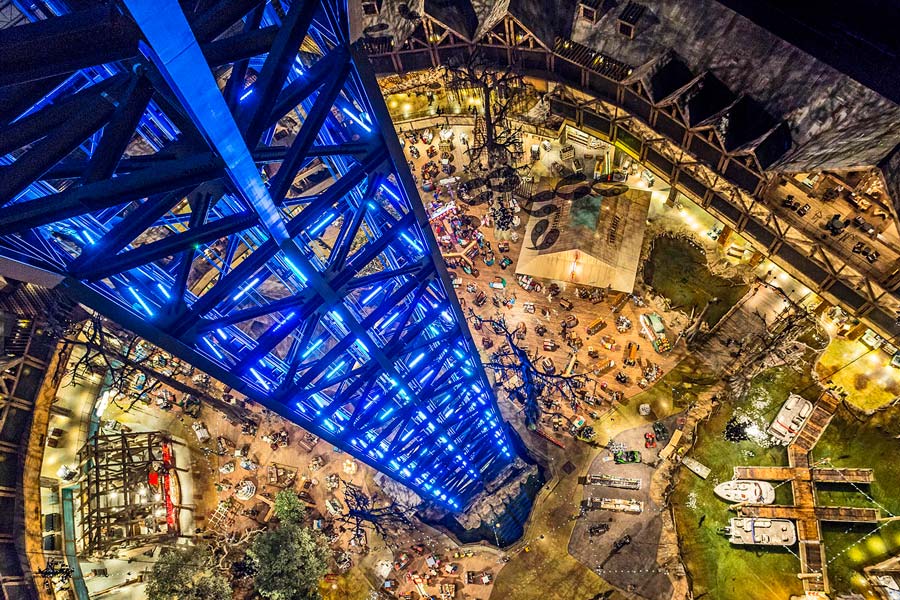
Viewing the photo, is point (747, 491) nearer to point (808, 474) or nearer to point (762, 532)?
point (762, 532)

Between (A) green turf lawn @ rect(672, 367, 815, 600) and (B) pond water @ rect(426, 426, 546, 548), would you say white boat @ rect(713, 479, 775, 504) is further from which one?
(B) pond water @ rect(426, 426, 546, 548)

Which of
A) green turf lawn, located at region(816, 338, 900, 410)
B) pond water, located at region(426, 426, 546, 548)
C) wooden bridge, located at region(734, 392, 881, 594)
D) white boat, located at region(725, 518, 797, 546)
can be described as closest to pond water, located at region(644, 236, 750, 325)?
green turf lawn, located at region(816, 338, 900, 410)

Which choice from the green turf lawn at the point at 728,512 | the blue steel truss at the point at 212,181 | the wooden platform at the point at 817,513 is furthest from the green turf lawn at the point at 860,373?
the blue steel truss at the point at 212,181

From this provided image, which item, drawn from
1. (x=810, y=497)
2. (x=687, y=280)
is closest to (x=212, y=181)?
(x=687, y=280)

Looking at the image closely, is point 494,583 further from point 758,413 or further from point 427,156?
point 427,156

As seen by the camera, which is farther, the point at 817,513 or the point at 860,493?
the point at 860,493

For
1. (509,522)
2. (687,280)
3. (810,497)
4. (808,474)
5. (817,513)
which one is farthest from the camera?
(687,280)

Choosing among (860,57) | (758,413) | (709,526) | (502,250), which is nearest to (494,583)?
(709,526)
